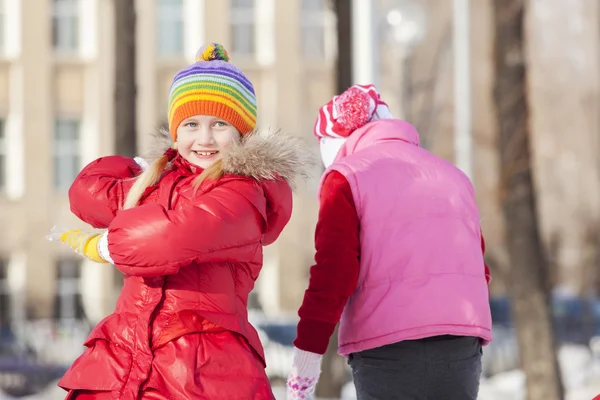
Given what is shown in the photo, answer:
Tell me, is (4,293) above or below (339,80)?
below

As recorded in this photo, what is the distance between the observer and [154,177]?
419 cm

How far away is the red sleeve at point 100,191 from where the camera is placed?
4.25 metres

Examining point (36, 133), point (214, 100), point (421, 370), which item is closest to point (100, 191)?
point (214, 100)

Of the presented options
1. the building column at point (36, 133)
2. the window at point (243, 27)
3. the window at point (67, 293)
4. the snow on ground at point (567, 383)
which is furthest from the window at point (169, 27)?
the snow on ground at point (567, 383)

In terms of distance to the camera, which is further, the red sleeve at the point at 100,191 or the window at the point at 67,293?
the window at the point at 67,293

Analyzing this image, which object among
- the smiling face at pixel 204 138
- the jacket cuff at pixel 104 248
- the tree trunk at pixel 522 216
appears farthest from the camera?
the tree trunk at pixel 522 216

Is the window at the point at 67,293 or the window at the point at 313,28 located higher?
the window at the point at 313,28

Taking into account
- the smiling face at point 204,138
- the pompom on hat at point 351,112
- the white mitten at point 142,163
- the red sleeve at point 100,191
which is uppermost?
the pompom on hat at point 351,112

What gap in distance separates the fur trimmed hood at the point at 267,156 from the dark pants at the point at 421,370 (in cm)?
80

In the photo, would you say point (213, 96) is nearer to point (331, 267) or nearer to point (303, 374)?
point (331, 267)

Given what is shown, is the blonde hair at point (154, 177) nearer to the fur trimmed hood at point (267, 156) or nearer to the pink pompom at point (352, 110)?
the fur trimmed hood at point (267, 156)

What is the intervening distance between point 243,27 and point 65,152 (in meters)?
5.25

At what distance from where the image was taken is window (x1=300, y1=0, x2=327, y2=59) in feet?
96.1

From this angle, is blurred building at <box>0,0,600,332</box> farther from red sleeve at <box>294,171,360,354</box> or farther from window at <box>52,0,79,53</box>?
red sleeve at <box>294,171,360,354</box>
